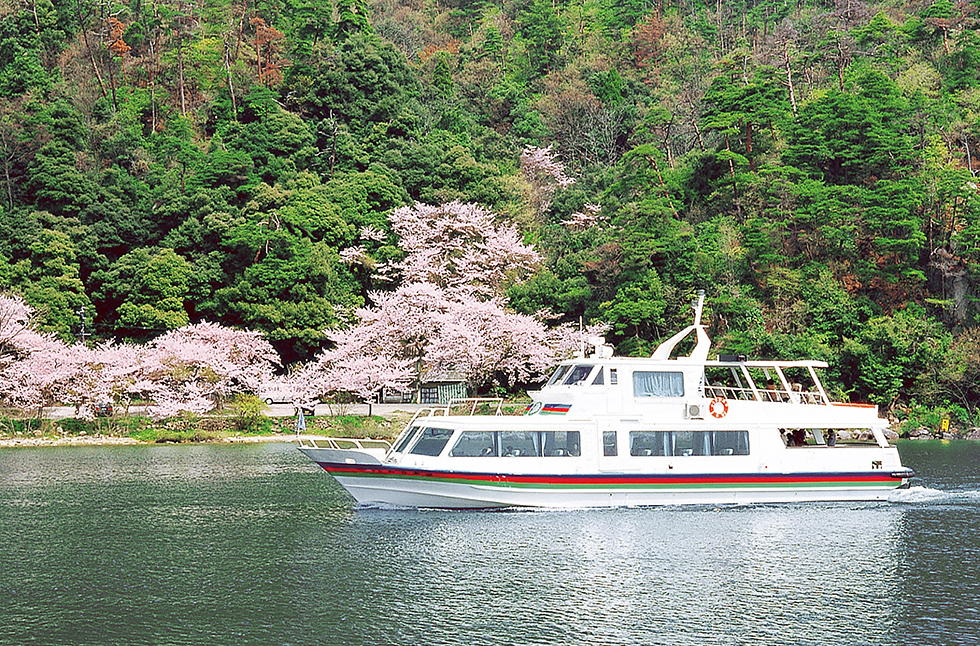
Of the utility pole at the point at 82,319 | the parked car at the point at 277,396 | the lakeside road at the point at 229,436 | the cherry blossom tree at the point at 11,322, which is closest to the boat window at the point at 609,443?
the lakeside road at the point at 229,436

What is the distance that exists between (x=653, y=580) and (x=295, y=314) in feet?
136

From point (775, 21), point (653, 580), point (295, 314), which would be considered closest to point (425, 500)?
point (653, 580)

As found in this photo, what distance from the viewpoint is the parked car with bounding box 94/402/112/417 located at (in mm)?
48938

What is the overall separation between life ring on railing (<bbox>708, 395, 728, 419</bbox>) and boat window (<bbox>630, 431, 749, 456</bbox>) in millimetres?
576

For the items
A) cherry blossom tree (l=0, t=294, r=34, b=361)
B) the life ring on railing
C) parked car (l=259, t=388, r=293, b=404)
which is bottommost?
the life ring on railing

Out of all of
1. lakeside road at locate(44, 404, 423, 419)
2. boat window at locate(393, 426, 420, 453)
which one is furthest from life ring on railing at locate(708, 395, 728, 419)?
lakeside road at locate(44, 404, 423, 419)

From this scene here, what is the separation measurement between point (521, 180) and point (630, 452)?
48.9 meters

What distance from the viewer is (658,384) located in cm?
2634

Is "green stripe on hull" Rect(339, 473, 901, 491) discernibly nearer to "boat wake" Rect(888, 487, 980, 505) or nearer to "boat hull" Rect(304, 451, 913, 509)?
"boat hull" Rect(304, 451, 913, 509)

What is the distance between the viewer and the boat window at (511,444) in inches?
966

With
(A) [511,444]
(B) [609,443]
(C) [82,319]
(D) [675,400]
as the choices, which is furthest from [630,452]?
(C) [82,319]

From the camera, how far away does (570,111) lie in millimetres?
82562

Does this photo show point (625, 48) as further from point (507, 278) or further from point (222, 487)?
point (222, 487)

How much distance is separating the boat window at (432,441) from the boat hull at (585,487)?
0.74 metres
